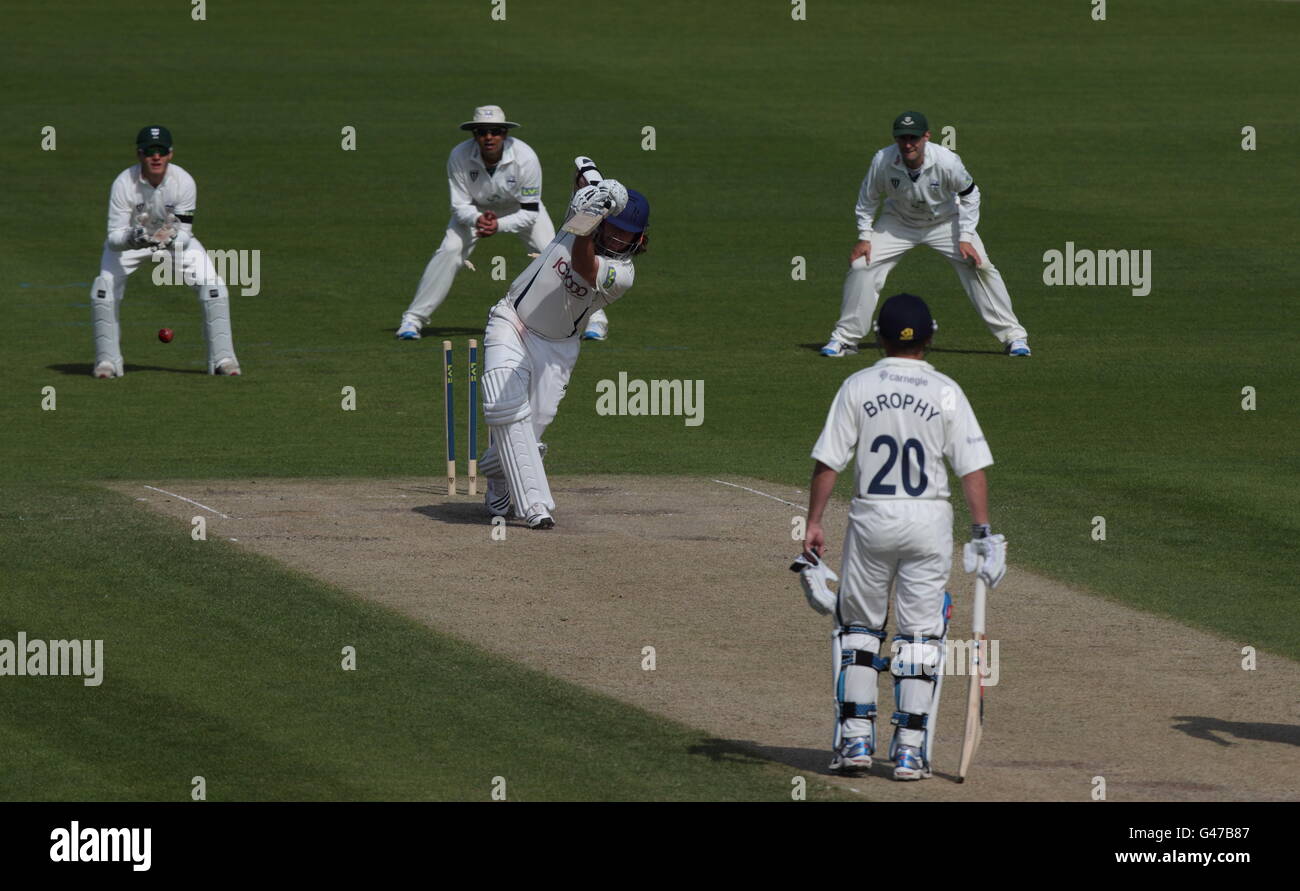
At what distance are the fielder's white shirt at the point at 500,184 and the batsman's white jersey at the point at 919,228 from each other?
353 cm

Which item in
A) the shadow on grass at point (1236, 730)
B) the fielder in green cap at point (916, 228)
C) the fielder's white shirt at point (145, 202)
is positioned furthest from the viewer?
the fielder in green cap at point (916, 228)

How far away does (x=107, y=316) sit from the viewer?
20953 millimetres

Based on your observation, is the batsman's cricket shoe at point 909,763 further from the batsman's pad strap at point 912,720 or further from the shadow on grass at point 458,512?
the shadow on grass at point 458,512

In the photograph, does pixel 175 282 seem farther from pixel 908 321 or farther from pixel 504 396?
pixel 908 321

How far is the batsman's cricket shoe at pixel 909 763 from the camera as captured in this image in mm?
9312

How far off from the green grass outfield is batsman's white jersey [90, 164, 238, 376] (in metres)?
0.78

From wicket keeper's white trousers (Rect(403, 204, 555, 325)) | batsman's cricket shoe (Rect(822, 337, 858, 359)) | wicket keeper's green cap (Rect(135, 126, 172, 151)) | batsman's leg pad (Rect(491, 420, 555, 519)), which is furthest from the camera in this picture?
wicket keeper's white trousers (Rect(403, 204, 555, 325))

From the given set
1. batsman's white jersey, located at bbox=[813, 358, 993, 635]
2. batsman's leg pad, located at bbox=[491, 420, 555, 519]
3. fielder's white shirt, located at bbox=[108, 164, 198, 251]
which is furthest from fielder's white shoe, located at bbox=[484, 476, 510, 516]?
fielder's white shirt, located at bbox=[108, 164, 198, 251]

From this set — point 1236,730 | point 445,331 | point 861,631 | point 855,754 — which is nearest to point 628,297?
point 445,331

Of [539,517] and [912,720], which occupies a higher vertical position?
[539,517]

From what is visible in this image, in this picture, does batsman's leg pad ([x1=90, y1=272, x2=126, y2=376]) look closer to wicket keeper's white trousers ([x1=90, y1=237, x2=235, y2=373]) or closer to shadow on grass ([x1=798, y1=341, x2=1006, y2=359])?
wicket keeper's white trousers ([x1=90, y1=237, x2=235, y2=373])

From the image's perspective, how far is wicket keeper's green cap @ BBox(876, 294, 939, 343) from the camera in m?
9.49

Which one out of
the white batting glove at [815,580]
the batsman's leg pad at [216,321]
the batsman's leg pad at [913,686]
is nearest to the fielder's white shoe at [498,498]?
the white batting glove at [815,580]

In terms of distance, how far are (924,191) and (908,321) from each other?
12.1 metres
